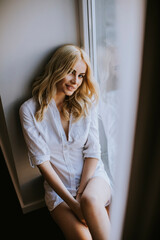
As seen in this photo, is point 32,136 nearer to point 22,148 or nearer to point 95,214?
point 22,148

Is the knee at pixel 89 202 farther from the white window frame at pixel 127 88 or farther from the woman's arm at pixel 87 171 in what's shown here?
the white window frame at pixel 127 88

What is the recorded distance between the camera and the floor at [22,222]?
4.54ft

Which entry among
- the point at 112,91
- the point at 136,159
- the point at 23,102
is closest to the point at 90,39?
the point at 112,91

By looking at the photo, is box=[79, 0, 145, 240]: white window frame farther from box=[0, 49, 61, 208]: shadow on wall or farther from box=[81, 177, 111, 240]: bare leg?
box=[0, 49, 61, 208]: shadow on wall

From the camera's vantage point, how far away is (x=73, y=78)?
1.08m

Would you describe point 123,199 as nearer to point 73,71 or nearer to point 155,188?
point 155,188

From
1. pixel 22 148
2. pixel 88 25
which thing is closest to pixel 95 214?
pixel 22 148

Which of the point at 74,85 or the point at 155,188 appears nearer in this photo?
the point at 155,188

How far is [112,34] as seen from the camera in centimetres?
99

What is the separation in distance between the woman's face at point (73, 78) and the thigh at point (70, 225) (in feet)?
2.31

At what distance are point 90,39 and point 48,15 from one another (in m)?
0.32

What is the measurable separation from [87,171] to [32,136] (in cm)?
42

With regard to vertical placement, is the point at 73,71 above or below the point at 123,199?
above

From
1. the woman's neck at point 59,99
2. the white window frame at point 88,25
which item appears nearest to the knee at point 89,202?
the woman's neck at point 59,99
